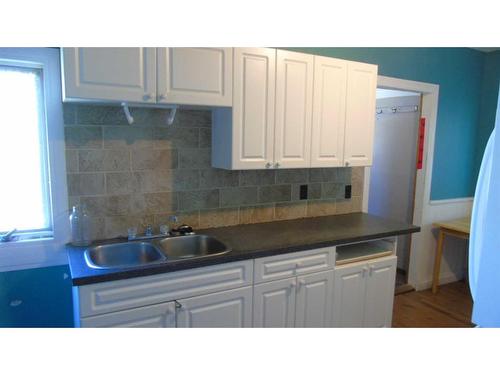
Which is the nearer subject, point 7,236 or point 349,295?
point 7,236

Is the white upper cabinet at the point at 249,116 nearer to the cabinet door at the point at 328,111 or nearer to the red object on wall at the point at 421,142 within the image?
the cabinet door at the point at 328,111

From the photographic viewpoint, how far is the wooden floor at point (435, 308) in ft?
9.91

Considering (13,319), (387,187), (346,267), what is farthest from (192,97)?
(387,187)

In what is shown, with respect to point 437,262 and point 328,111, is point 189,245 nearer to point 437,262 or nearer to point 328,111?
point 328,111

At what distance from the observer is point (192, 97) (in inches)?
77.7

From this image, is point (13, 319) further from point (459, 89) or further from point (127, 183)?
point (459, 89)

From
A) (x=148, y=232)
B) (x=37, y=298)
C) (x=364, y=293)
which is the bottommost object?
(x=364, y=293)

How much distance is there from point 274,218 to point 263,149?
71 cm

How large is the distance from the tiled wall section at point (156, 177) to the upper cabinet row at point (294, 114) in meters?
0.21

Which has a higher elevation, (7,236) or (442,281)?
(7,236)

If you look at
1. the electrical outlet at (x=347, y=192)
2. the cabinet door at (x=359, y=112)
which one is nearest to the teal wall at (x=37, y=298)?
the cabinet door at (x=359, y=112)

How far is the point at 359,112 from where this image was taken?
261 centimetres

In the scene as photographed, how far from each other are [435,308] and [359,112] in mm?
2121

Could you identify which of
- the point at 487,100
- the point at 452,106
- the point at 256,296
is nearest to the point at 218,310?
the point at 256,296
